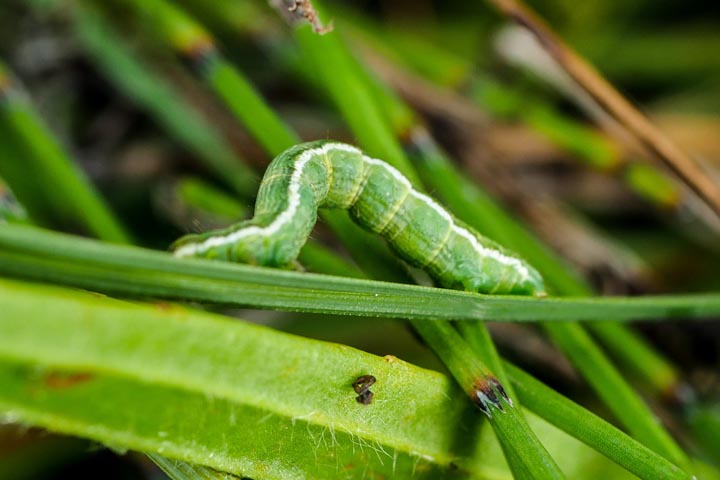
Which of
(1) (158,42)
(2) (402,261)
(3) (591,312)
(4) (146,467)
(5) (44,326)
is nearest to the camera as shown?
(5) (44,326)

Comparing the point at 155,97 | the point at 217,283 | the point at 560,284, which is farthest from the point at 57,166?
the point at 560,284

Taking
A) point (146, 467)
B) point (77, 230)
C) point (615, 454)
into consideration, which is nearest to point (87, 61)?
point (77, 230)

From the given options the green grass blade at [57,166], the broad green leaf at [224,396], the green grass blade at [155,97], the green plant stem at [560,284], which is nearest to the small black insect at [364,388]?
the broad green leaf at [224,396]

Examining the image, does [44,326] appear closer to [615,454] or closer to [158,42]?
[615,454]

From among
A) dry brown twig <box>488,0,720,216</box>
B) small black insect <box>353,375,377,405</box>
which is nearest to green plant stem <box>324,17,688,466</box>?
small black insect <box>353,375,377,405</box>

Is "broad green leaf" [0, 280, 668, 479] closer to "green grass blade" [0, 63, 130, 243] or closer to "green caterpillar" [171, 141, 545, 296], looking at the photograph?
"green caterpillar" [171, 141, 545, 296]

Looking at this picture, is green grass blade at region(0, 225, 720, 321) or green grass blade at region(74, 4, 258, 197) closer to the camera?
green grass blade at region(0, 225, 720, 321)
